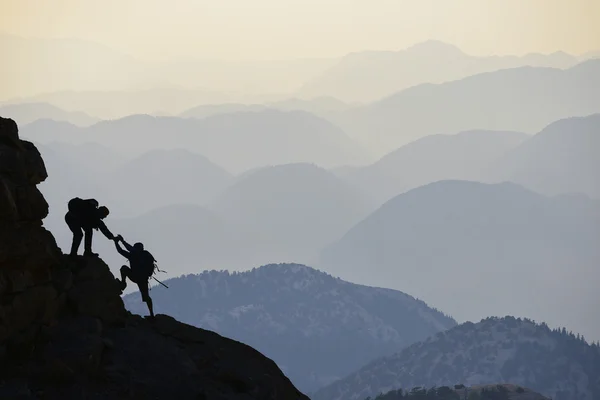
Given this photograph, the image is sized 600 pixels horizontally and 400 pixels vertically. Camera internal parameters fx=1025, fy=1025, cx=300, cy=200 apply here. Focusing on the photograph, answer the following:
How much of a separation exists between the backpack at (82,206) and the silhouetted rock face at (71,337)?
2.23m

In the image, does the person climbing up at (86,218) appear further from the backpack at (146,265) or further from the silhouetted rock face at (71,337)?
the backpack at (146,265)

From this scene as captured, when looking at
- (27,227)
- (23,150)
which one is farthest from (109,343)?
(23,150)

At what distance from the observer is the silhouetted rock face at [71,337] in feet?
136

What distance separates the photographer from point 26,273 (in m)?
44.3

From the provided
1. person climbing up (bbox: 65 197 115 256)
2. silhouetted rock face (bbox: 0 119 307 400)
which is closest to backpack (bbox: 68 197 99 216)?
person climbing up (bbox: 65 197 115 256)

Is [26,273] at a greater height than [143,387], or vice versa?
[26,273]

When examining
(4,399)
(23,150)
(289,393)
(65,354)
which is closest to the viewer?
(4,399)

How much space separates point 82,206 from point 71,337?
7608mm

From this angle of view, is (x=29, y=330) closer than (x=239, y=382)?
Yes

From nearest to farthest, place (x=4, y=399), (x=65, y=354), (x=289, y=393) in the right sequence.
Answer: (x=4, y=399) < (x=65, y=354) < (x=289, y=393)

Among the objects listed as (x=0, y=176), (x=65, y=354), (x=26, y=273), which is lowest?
(x=65, y=354)

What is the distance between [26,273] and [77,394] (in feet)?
21.3

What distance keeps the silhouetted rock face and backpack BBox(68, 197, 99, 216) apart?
2.23m

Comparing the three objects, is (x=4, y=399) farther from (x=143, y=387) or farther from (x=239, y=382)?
(x=239, y=382)
